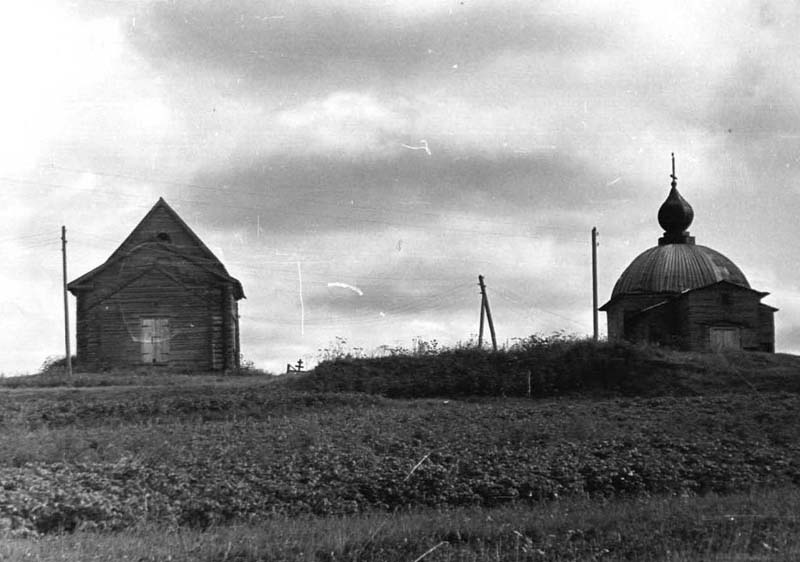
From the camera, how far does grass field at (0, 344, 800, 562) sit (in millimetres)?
10695

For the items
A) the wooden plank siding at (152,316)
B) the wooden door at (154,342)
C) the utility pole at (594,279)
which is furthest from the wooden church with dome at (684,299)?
the wooden door at (154,342)

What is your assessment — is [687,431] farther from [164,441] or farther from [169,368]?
[169,368]

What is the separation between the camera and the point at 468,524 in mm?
11609

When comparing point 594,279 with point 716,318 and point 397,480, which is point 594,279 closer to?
point 716,318

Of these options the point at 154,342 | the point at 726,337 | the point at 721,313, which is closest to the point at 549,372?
the point at 726,337

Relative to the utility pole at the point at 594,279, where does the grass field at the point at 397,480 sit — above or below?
below

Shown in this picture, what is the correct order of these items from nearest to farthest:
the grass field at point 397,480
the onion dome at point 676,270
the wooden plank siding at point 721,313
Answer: the grass field at point 397,480 → the wooden plank siding at point 721,313 → the onion dome at point 676,270

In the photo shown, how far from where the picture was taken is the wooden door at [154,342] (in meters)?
39.1

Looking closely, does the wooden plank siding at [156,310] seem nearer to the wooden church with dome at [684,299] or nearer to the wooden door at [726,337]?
the wooden church with dome at [684,299]

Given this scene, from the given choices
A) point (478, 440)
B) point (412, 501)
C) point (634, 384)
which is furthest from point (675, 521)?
point (634, 384)

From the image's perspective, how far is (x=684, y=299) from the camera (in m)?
44.6

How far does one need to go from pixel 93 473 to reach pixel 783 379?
66.4 feet

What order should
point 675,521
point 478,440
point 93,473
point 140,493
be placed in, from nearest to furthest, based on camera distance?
point 675,521 < point 140,493 < point 93,473 < point 478,440

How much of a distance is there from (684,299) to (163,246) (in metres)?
23.0
